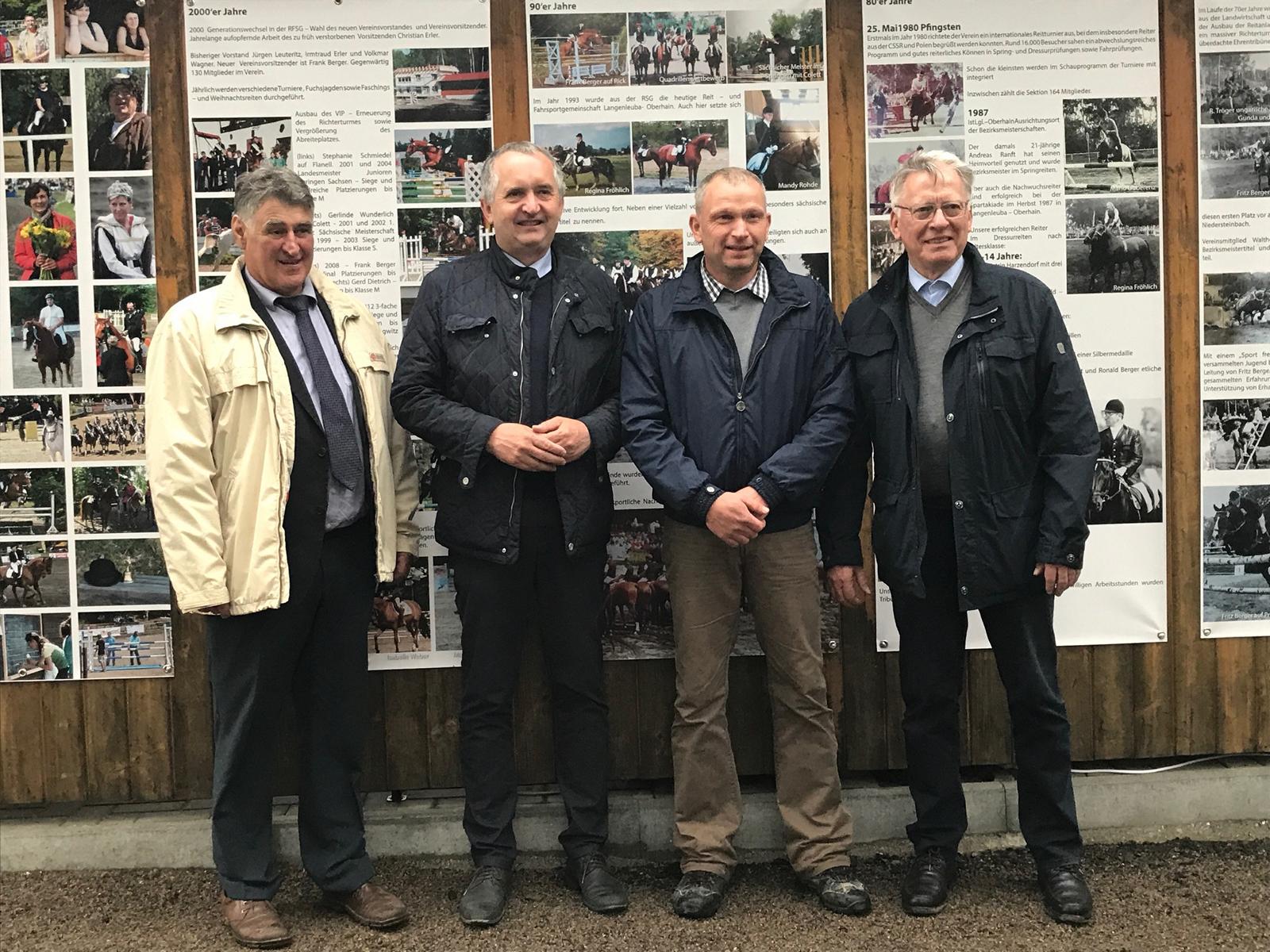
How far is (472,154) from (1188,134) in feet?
8.38

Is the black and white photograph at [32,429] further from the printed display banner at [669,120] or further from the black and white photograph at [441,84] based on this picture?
the printed display banner at [669,120]

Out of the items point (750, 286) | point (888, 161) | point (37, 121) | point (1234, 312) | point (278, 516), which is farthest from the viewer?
point (1234, 312)

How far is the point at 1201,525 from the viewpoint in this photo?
4.29m

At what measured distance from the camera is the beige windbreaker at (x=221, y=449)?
3.32 meters

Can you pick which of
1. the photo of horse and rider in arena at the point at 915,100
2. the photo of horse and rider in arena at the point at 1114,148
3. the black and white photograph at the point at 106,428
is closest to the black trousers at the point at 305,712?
the black and white photograph at the point at 106,428

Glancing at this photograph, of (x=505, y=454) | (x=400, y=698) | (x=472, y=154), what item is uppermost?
(x=472, y=154)

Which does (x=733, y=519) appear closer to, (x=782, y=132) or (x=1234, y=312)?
(x=782, y=132)

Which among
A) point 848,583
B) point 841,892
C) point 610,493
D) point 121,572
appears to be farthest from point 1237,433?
point 121,572

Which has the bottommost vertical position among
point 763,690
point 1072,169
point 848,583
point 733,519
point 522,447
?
point 763,690

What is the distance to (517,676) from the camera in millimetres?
3781

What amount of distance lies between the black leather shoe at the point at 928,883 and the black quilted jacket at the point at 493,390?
1.45m

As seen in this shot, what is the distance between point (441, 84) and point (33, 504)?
205cm

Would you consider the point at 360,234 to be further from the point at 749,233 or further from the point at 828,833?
the point at 828,833

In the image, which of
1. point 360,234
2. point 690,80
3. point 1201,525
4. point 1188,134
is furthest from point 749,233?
point 1201,525
